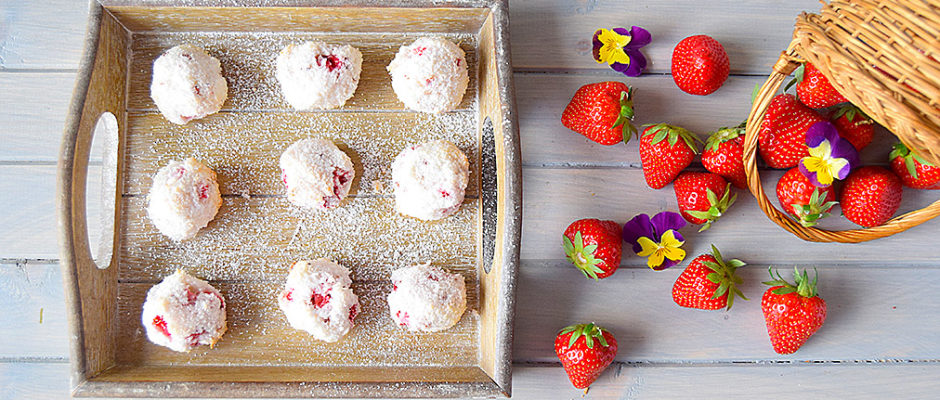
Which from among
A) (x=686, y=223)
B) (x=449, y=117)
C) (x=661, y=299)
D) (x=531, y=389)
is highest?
(x=449, y=117)

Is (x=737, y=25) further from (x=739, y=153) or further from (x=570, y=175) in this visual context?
(x=570, y=175)

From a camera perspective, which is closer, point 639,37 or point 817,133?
point 817,133

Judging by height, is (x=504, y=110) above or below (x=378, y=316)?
above

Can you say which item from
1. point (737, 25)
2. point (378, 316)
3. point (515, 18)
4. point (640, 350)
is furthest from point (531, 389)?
point (737, 25)

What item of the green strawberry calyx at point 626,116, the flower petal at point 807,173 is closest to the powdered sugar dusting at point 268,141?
the green strawberry calyx at point 626,116

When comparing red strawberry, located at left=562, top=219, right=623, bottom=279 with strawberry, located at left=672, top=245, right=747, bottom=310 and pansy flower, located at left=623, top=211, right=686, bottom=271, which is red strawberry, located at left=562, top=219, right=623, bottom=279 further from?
strawberry, located at left=672, top=245, right=747, bottom=310

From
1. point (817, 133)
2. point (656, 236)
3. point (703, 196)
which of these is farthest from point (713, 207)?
point (817, 133)

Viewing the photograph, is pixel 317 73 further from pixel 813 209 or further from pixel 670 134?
pixel 813 209
